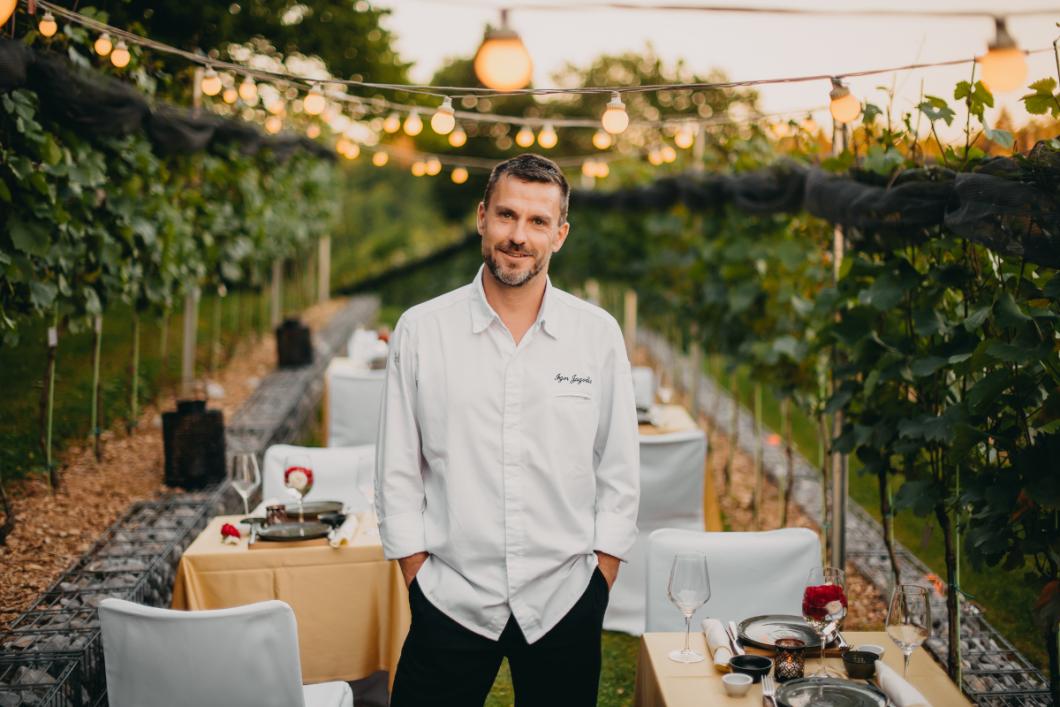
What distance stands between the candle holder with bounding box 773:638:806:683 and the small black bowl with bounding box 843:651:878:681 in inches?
4.0

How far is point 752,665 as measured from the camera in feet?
7.61

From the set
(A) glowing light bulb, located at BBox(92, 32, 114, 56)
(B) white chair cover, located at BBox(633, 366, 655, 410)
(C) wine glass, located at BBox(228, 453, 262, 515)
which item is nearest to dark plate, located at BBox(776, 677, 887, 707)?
(C) wine glass, located at BBox(228, 453, 262, 515)

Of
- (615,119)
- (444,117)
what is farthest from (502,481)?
(444,117)

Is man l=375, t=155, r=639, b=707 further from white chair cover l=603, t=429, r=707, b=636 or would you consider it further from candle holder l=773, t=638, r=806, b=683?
white chair cover l=603, t=429, r=707, b=636

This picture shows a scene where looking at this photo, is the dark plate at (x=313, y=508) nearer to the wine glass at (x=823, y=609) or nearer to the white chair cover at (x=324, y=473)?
the white chair cover at (x=324, y=473)

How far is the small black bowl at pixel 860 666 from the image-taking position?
2.23 meters

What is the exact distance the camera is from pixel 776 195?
16.7 ft

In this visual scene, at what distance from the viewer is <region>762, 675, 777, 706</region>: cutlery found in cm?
216

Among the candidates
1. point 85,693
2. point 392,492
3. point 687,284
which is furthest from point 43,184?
point 687,284

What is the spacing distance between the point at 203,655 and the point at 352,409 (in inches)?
145

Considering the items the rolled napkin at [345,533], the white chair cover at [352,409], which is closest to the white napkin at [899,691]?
the rolled napkin at [345,533]

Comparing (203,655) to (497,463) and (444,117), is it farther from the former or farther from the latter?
(444,117)

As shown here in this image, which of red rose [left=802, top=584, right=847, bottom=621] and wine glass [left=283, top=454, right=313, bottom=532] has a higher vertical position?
wine glass [left=283, top=454, right=313, bottom=532]

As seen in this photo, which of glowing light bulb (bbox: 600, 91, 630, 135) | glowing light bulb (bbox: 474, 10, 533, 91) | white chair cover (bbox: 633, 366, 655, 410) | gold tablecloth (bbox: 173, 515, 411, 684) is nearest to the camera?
glowing light bulb (bbox: 474, 10, 533, 91)
